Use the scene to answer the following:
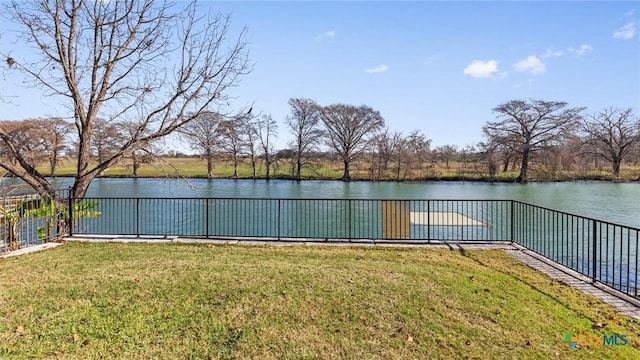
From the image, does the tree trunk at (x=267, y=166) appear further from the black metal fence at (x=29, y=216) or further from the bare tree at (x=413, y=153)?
the black metal fence at (x=29, y=216)

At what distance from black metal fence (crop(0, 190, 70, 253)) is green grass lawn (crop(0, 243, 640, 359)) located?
70.3 inches

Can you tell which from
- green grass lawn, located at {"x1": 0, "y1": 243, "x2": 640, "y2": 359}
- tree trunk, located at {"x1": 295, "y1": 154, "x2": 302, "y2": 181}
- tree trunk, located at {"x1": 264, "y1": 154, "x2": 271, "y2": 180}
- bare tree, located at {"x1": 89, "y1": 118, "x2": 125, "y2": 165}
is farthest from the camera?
tree trunk, located at {"x1": 264, "y1": 154, "x2": 271, "y2": 180}

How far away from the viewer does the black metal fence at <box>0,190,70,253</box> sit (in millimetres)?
7102

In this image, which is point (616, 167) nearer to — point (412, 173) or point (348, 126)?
point (412, 173)

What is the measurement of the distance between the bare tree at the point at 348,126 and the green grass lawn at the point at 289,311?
1470 inches

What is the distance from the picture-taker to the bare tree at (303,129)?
43156mm

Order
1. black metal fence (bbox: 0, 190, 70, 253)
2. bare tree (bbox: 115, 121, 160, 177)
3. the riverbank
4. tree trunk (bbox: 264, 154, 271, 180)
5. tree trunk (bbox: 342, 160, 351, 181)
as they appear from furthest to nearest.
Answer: tree trunk (bbox: 264, 154, 271, 180) < tree trunk (bbox: 342, 160, 351, 181) < the riverbank < bare tree (bbox: 115, 121, 160, 177) < black metal fence (bbox: 0, 190, 70, 253)

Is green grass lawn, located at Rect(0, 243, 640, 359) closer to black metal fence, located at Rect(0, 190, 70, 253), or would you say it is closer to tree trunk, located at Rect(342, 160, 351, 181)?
black metal fence, located at Rect(0, 190, 70, 253)

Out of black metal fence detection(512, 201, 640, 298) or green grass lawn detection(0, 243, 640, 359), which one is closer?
green grass lawn detection(0, 243, 640, 359)

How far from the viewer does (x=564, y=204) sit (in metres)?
18.9

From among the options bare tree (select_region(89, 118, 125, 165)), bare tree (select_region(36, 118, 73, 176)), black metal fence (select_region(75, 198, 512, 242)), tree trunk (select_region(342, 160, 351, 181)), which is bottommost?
black metal fence (select_region(75, 198, 512, 242))

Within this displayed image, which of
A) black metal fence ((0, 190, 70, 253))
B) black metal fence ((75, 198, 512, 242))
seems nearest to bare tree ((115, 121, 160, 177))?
black metal fence ((75, 198, 512, 242))

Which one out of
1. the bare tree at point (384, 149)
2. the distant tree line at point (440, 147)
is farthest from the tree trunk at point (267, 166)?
the bare tree at point (384, 149)

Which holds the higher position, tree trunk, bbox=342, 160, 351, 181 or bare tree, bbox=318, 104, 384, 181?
bare tree, bbox=318, 104, 384, 181
